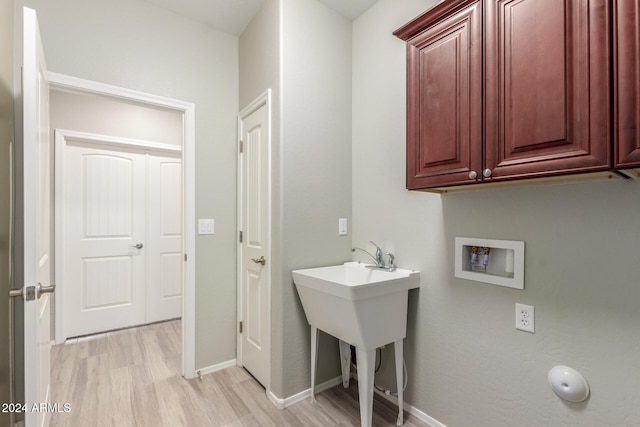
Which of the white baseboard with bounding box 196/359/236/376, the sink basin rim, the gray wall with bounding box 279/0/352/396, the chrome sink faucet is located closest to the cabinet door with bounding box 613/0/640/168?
the sink basin rim

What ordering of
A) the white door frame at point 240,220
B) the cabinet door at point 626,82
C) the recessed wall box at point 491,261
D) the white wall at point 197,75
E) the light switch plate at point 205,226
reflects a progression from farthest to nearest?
the light switch plate at point 205,226
the white door frame at point 240,220
the white wall at point 197,75
the recessed wall box at point 491,261
the cabinet door at point 626,82

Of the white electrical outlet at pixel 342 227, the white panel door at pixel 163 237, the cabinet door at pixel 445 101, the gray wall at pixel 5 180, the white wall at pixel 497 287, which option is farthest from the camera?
the white panel door at pixel 163 237

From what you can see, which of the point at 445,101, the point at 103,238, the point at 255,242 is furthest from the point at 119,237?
the point at 445,101

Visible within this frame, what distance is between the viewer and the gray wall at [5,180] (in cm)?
150

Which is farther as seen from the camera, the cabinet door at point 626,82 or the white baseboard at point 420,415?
the white baseboard at point 420,415

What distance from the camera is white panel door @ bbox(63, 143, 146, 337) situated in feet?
10.0

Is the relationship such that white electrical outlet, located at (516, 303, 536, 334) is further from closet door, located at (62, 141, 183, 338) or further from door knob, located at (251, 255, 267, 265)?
closet door, located at (62, 141, 183, 338)

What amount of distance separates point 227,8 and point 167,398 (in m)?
2.78

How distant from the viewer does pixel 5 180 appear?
1.56 metres

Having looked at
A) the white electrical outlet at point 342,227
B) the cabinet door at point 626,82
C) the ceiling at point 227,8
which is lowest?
the white electrical outlet at point 342,227

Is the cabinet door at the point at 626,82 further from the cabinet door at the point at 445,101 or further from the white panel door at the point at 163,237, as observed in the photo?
the white panel door at the point at 163,237

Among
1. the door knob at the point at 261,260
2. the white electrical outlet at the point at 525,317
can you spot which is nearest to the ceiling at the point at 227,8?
the door knob at the point at 261,260

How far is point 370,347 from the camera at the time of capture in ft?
5.23

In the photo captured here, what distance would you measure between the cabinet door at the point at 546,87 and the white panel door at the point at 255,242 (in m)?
1.39
